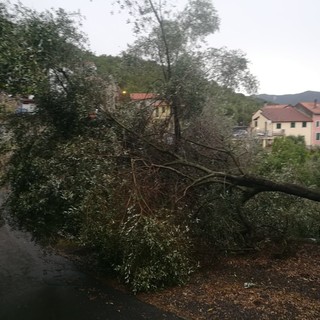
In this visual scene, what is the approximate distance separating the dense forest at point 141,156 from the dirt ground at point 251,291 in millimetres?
399

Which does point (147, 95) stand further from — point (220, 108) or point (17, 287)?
point (17, 287)

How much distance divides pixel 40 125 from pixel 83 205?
2.73 metres

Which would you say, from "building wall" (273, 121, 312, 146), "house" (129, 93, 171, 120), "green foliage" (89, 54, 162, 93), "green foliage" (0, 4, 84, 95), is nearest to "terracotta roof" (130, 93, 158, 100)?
"house" (129, 93, 171, 120)

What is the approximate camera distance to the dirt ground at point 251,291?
6094mm

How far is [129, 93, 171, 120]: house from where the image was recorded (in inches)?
366

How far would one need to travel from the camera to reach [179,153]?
9609 mm

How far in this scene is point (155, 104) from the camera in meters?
9.34

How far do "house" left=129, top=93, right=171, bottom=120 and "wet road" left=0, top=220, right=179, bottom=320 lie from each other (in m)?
4.34

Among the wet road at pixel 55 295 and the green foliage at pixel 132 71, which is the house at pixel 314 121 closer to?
the green foliage at pixel 132 71

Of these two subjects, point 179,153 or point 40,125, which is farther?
point 179,153

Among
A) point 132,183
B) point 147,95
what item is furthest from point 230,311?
point 147,95

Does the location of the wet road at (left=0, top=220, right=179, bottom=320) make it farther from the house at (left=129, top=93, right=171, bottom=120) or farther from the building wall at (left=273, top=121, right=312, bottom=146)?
the building wall at (left=273, top=121, right=312, bottom=146)

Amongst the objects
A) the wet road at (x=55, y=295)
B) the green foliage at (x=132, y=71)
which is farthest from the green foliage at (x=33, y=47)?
the wet road at (x=55, y=295)

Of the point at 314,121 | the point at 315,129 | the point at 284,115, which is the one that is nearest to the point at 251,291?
the point at 284,115
